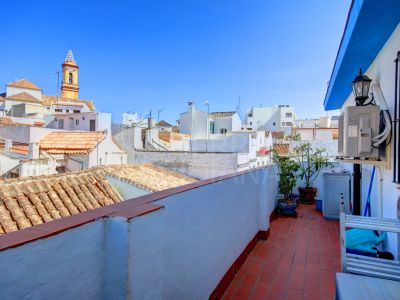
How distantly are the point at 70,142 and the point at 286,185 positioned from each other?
11.0 meters

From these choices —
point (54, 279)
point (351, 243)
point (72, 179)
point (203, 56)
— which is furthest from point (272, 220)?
point (203, 56)

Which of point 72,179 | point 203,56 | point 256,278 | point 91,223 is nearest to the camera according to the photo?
point 91,223

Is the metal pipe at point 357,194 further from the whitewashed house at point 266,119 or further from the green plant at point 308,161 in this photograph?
the whitewashed house at point 266,119

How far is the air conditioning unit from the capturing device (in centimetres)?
271

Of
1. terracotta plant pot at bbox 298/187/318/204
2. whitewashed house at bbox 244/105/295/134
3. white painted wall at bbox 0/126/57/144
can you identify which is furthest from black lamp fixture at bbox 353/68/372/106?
whitewashed house at bbox 244/105/295/134

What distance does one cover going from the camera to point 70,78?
40.0 meters

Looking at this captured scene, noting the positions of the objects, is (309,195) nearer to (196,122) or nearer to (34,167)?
(34,167)

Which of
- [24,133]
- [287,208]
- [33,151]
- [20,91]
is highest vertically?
[20,91]

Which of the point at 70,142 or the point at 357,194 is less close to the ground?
the point at 70,142

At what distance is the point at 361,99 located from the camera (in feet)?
10.2

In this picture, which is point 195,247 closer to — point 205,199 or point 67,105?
point 205,199

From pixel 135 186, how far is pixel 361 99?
547 centimetres

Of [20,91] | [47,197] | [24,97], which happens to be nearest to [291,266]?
[47,197]

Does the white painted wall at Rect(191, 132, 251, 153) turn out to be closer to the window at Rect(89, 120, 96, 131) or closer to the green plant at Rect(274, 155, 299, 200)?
the window at Rect(89, 120, 96, 131)
